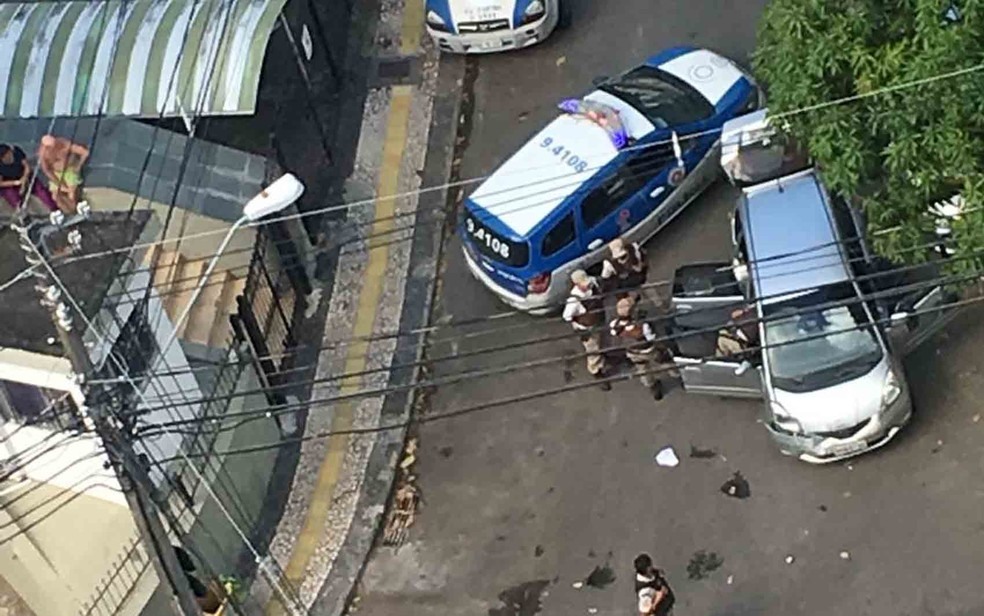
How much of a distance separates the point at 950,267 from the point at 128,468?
25.3 ft

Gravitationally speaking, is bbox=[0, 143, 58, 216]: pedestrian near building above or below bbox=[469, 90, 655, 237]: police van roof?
above

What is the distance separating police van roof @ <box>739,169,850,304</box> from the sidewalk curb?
3644 mm

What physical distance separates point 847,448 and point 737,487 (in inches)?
43.9

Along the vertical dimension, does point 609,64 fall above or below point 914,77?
below

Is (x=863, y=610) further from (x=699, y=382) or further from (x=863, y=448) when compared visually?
(x=699, y=382)

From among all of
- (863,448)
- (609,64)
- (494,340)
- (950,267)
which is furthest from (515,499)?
(609,64)

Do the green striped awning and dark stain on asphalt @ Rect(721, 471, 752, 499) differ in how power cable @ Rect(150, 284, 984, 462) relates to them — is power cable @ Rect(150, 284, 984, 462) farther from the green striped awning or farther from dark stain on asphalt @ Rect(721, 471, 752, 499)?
the green striped awning

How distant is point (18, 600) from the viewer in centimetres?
1750

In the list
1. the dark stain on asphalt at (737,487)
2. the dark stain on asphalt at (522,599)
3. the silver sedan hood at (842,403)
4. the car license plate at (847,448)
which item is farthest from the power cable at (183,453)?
the car license plate at (847,448)

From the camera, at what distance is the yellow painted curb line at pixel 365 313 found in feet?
60.7

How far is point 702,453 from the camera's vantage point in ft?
60.3

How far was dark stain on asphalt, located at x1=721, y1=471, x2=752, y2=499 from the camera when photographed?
18.0 meters

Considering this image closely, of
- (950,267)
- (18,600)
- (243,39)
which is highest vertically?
(243,39)

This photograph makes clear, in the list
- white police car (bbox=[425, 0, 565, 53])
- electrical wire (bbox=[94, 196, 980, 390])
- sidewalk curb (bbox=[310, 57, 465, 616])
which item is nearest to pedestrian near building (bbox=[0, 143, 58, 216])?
electrical wire (bbox=[94, 196, 980, 390])
